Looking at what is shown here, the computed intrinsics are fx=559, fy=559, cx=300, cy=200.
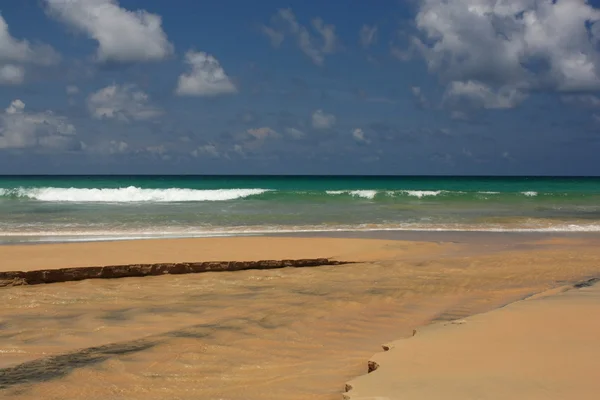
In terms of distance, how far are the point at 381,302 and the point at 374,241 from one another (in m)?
6.67

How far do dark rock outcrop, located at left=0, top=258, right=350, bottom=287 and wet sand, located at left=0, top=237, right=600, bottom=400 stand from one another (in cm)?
28

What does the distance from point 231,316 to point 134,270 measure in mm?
3277

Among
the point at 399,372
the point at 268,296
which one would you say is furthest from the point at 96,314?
the point at 399,372

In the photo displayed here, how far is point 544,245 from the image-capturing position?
13.4 meters

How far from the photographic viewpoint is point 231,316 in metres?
5.76

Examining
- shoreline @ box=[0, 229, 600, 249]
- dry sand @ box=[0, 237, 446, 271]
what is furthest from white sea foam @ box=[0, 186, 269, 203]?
dry sand @ box=[0, 237, 446, 271]

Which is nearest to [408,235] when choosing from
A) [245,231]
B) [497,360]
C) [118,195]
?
[245,231]

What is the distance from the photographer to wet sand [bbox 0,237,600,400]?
12.8 ft

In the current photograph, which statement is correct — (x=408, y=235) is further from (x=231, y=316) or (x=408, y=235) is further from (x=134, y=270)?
(x=231, y=316)

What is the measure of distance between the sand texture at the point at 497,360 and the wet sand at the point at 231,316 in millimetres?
478

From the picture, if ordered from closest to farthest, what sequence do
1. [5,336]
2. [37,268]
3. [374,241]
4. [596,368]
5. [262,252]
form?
[596,368], [5,336], [37,268], [262,252], [374,241]

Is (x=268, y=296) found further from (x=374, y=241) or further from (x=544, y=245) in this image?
(x=544, y=245)

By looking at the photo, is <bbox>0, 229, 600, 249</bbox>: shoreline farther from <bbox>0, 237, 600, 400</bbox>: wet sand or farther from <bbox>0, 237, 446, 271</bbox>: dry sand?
<bbox>0, 237, 600, 400</bbox>: wet sand

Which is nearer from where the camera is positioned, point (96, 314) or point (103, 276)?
point (96, 314)
